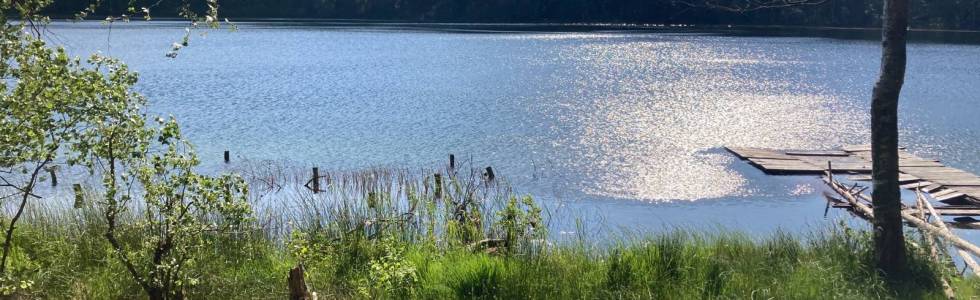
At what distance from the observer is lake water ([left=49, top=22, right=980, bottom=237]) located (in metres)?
22.4

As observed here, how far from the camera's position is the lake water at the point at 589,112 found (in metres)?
22.4

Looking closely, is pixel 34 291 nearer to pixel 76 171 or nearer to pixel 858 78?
Result: pixel 76 171

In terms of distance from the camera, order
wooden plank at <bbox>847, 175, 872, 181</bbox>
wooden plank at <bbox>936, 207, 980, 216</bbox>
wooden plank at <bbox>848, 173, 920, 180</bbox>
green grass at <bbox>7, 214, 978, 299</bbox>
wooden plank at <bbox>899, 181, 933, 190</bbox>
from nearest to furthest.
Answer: green grass at <bbox>7, 214, 978, 299</bbox> → wooden plank at <bbox>936, 207, 980, 216</bbox> → wooden plank at <bbox>899, 181, 933, 190</bbox> → wooden plank at <bbox>848, 173, 920, 180</bbox> → wooden plank at <bbox>847, 175, 872, 181</bbox>

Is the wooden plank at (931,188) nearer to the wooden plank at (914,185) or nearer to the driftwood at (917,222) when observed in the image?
the wooden plank at (914,185)

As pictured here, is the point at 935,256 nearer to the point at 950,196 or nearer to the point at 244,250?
the point at 244,250

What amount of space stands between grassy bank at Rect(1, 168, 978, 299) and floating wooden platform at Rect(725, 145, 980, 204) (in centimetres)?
1022

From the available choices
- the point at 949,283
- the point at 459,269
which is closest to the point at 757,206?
the point at 949,283

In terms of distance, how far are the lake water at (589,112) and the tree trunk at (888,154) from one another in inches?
185

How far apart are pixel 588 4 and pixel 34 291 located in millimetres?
137647

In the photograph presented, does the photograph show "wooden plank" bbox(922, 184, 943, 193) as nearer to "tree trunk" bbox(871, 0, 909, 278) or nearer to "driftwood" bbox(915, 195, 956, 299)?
"driftwood" bbox(915, 195, 956, 299)

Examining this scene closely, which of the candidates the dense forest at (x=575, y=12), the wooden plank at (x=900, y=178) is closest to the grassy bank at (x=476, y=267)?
the wooden plank at (x=900, y=178)

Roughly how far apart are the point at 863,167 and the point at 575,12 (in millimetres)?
122610

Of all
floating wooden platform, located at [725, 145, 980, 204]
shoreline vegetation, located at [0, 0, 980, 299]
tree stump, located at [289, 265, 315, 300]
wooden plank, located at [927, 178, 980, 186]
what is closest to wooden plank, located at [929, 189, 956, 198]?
floating wooden platform, located at [725, 145, 980, 204]

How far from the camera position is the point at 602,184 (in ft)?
75.0
